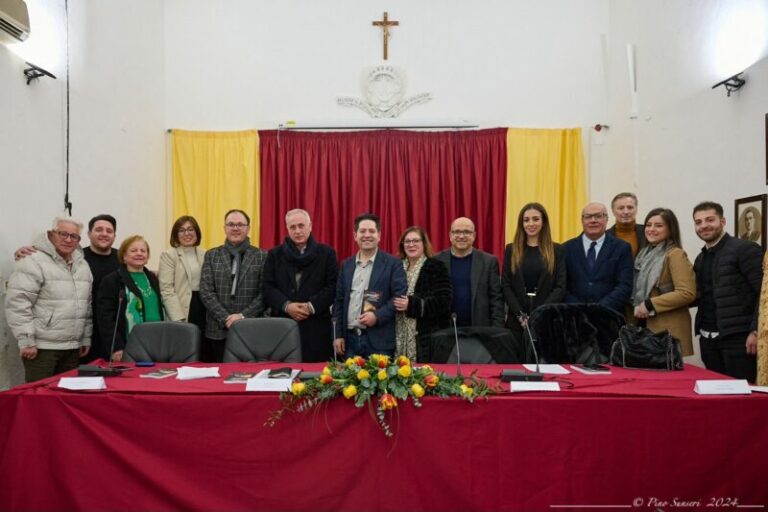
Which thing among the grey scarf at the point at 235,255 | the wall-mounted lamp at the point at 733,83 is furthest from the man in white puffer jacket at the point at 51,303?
the wall-mounted lamp at the point at 733,83

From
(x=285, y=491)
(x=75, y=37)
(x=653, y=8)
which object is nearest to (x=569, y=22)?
(x=653, y=8)

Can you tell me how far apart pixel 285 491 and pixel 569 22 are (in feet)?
17.5

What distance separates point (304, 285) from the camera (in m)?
3.24

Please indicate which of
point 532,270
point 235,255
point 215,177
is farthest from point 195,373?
point 215,177

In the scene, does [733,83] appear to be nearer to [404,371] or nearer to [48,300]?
[404,371]

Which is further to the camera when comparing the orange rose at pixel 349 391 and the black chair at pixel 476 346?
the black chair at pixel 476 346

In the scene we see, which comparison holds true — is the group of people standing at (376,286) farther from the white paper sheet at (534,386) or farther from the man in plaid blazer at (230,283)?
the white paper sheet at (534,386)

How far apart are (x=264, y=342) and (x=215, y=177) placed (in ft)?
10.2

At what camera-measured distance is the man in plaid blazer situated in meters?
3.29

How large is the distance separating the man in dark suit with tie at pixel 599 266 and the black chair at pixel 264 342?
5.76ft

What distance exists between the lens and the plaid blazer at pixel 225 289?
3297 mm

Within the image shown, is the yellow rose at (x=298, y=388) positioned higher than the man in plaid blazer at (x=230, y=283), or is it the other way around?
the man in plaid blazer at (x=230, y=283)

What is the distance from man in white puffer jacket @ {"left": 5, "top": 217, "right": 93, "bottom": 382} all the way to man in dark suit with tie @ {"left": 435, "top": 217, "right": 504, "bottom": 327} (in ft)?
7.14

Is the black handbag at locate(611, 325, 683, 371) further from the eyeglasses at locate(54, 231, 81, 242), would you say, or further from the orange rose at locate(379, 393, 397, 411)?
the eyeglasses at locate(54, 231, 81, 242)
